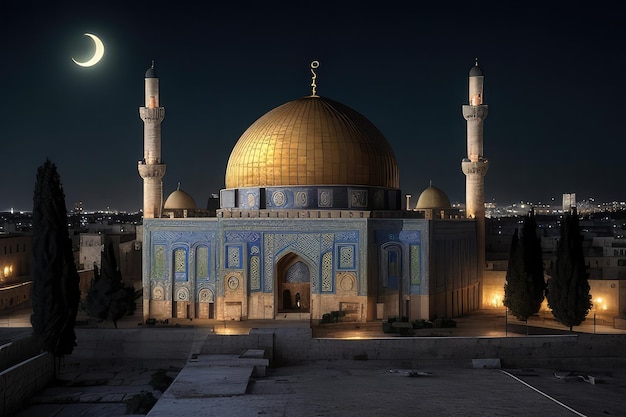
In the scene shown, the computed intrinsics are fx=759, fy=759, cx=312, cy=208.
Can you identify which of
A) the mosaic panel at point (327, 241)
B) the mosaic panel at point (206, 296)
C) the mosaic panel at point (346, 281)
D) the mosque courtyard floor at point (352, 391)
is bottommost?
the mosque courtyard floor at point (352, 391)

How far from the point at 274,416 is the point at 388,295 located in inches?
464

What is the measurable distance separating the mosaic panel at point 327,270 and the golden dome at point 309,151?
11.1 feet

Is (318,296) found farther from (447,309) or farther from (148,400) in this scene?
(148,400)

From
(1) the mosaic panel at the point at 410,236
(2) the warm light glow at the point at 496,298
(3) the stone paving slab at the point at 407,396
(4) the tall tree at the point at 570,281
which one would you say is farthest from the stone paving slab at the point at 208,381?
(2) the warm light glow at the point at 496,298

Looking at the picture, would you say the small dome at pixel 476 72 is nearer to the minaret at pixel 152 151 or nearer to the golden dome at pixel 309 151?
the golden dome at pixel 309 151

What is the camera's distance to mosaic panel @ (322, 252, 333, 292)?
27.1 meters

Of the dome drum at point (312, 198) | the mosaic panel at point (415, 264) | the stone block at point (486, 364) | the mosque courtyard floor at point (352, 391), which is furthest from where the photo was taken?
the dome drum at point (312, 198)

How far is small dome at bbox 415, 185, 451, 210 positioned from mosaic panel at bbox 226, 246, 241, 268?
13.2 metres

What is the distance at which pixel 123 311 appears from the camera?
26656 mm

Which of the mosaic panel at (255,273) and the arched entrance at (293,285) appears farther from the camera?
the arched entrance at (293,285)

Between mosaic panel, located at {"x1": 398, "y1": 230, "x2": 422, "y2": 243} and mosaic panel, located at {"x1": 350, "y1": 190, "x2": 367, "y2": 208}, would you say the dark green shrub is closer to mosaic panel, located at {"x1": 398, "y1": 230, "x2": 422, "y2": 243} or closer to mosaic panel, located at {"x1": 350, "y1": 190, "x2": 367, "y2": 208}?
mosaic panel, located at {"x1": 398, "y1": 230, "x2": 422, "y2": 243}

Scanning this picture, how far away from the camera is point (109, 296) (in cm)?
2644

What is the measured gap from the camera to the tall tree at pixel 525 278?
26594 mm

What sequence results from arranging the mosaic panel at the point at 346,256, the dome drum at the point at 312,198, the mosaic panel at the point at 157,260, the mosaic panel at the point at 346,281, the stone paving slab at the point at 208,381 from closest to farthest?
1. the stone paving slab at the point at 208,381
2. the mosaic panel at the point at 346,281
3. the mosaic panel at the point at 346,256
4. the mosaic panel at the point at 157,260
5. the dome drum at the point at 312,198
